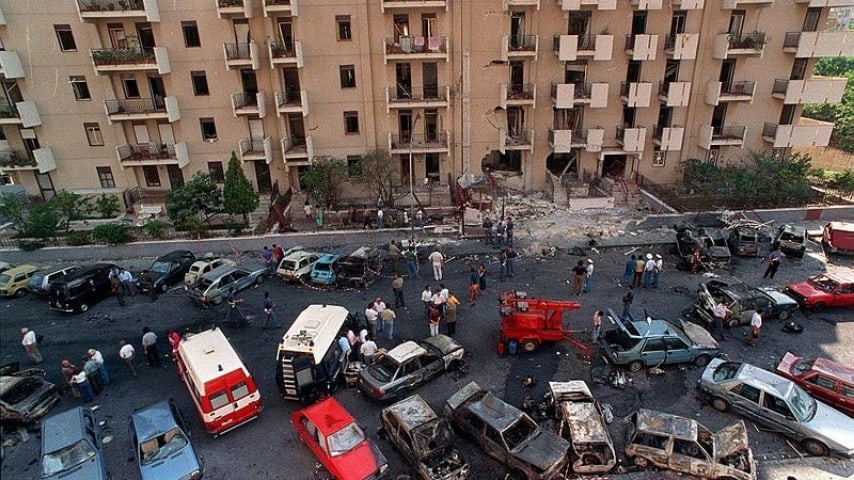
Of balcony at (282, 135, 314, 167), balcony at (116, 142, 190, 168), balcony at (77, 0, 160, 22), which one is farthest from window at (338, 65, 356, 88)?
balcony at (116, 142, 190, 168)

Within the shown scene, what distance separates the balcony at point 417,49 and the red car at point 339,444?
68.8 ft

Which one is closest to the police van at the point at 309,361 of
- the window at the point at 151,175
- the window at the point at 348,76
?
the window at the point at 348,76

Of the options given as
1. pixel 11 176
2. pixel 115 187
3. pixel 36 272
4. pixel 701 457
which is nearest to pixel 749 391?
pixel 701 457

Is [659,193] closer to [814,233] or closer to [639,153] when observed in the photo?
[639,153]

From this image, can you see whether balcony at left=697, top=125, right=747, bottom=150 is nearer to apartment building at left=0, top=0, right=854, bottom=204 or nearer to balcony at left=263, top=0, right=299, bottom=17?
apartment building at left=0, top=0, right=854, bottom=204

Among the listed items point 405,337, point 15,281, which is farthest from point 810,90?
point 15,281

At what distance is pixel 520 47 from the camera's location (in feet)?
93.7

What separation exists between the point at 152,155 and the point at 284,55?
33.0 ft

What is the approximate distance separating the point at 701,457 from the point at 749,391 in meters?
3.04

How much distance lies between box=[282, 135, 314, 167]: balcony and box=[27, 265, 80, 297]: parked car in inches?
483

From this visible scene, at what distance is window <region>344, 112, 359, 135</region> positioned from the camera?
1183 inches

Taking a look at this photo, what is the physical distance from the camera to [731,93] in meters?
29.7

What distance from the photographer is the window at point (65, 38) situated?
27188 mm

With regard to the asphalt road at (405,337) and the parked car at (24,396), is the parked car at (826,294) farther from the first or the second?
the parked car at (24,396)
